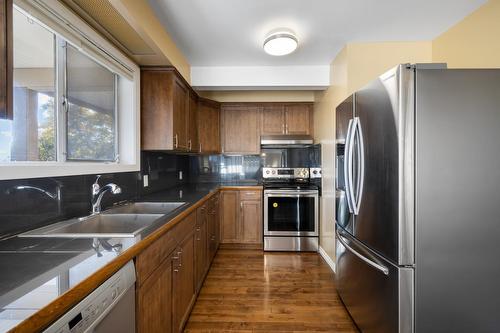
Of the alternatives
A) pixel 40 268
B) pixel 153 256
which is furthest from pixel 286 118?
pixel 40 268

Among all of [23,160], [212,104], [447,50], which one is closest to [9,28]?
[23,160]

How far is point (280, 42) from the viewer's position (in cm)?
231

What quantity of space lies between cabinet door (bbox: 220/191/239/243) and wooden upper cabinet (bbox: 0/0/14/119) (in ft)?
9.32

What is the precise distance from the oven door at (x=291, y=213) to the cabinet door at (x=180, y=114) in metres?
1.38

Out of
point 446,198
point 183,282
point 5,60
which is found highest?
point 5,60

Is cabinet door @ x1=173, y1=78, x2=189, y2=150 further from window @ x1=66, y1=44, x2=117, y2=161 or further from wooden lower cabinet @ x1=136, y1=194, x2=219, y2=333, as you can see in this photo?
wooden lower cabinet @ x1=136, y1=194, x2=219, y2=333

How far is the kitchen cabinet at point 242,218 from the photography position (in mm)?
3520

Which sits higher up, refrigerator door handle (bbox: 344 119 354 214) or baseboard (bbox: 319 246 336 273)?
refrigerator door handle (bbox: 344 119 354 214)

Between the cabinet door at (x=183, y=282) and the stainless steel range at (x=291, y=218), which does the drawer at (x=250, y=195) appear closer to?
Result: the stainless steel range at (x=291, y=218)

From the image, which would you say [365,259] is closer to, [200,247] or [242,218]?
[200,247]

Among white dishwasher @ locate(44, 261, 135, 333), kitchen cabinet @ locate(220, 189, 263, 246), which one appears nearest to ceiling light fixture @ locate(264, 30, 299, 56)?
kitchen cabinet @ locate(220, 189, 263, 246)

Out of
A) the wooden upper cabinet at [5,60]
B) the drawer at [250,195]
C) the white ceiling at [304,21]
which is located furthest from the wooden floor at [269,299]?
the white ceiling at [304,21]

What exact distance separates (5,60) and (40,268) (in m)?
0.69

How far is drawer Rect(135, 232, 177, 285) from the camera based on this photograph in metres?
1.07
